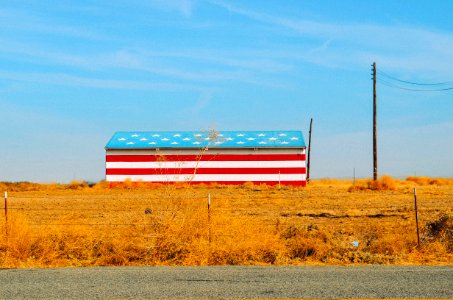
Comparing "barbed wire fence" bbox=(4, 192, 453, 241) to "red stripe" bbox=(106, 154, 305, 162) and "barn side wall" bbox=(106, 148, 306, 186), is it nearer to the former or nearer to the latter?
"barn side wall" bbox=(106, 148, 306, 186)

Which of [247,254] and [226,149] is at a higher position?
[226,149]

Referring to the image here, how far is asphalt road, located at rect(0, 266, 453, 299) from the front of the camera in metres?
8.38

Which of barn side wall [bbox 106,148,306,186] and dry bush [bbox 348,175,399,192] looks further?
barn side wall [bbox 106,148,306,186]

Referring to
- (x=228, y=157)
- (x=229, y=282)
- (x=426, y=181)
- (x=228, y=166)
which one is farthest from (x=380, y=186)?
(x=229, y=282)

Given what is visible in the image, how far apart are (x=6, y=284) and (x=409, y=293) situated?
597 cm

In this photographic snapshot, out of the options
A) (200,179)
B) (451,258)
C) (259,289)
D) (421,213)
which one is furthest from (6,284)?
(200,179)

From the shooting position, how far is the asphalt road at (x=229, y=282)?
838cm

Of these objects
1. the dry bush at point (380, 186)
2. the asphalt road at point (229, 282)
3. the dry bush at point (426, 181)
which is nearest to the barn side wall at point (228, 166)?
the dry bush at point (380, 186)

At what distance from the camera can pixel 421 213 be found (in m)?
22.8

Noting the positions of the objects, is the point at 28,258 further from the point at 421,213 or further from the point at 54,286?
the point at 421,213

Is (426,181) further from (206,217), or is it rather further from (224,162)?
(206,217)

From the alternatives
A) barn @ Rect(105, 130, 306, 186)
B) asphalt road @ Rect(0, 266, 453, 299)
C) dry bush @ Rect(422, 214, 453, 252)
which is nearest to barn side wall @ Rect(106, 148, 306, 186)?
A: barn @ Rect(105, 130, 306, 186)

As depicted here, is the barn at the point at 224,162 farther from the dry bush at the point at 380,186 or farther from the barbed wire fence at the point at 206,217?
the barbed wire fence at the point at 206,217

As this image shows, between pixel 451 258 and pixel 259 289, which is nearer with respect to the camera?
pixel 259 289
